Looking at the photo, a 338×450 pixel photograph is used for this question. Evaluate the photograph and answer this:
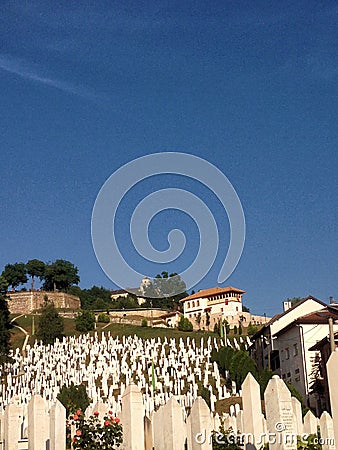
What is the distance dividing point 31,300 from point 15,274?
14.7 m

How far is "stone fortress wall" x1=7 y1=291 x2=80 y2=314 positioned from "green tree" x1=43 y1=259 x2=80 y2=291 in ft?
30.6

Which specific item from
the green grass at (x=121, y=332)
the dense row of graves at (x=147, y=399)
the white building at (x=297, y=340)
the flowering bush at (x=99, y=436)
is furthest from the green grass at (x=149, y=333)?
the flowering bush at (x=99, y=436)

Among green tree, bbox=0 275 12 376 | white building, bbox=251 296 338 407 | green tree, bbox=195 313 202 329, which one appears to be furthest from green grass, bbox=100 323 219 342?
white building, bbox=251 296 338 407

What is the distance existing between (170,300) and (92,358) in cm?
7720

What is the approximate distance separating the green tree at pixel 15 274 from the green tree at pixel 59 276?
155 inches

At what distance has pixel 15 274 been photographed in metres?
112

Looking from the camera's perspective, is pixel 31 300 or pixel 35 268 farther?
pixel 35 268

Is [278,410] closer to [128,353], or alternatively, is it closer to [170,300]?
[128,353]

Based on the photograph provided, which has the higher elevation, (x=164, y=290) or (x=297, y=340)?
(x=164, y=290)

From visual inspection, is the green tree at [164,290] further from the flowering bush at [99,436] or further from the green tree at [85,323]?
the flowering bush at [99,436]

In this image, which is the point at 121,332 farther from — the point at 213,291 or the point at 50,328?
the point at 213,291

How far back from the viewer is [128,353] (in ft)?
165

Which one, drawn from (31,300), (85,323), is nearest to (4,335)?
(85,323)

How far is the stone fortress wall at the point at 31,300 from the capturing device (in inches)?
3869
